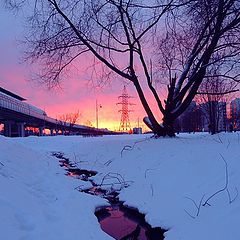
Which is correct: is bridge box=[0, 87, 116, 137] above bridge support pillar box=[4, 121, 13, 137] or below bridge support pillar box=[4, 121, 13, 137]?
above

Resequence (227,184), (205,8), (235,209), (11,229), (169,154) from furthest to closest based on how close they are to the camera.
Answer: (205,8) < (169,154) < (227,184) < (235,209) < (11,229)

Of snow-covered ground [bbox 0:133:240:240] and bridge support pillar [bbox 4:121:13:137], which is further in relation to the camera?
bridge support pillar [bbox 4:121:13:137]

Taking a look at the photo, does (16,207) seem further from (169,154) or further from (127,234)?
(169,154)

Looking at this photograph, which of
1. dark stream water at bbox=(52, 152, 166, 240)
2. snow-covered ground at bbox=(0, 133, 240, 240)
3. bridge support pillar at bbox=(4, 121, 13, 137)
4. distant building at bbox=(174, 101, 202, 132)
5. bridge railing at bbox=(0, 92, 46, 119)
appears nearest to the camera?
snow-covered ground at bbox=(0, 133, 240, 240)

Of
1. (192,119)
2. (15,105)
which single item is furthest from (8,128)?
(192,119)

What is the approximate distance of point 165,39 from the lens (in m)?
19.9

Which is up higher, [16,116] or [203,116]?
[16,116]

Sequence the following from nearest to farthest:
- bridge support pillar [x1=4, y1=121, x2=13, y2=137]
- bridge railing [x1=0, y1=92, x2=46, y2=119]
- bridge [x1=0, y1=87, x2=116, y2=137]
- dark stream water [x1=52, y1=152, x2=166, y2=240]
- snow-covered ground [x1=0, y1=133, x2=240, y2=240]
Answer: snow-covered ground [x1=0, y1=133, x2=240, y2=240]
dark stream water [x1=52, y1=152, x2=166, y2=240]
bridge railing [x1=0, y1=92, x2=46, y2=119]
bridge [x1=0, y1=87, x2=116, y2=137]
bridge support pillar [x1=4, y1=121, x2=13, y2=137]

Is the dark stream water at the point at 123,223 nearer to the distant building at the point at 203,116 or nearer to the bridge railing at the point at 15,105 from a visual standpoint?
the distant building at the point at 203,116

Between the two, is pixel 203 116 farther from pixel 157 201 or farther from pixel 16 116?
pixel 157 201

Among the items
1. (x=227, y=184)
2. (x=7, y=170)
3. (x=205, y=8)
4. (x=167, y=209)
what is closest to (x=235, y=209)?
(x=227, y=184)

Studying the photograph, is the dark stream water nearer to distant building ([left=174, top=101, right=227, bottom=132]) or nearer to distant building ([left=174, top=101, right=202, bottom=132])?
distant building ([left=174, top=101, right=227, bottom=132])

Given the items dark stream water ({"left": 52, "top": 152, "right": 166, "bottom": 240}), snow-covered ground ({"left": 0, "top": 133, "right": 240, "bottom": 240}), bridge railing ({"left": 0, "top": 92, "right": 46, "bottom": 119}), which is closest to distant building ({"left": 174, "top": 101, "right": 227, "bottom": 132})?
snow-covered ground ({"left": 0, "top": 133, "right": 240, "bottom": 240})

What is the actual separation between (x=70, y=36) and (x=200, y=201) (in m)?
14.6
